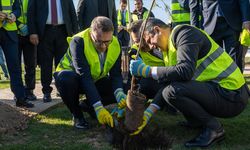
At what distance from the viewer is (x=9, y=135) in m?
4.48

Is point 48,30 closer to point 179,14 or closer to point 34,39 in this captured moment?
point 34,39

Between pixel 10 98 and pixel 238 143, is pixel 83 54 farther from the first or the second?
pixel 10 98

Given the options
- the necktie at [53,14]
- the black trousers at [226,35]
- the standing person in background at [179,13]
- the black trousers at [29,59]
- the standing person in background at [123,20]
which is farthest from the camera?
the standing person in background at [123,20]

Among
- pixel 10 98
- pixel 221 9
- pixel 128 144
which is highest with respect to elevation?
pixel 221 9

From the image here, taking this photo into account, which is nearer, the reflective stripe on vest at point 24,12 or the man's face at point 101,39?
the man's face at point 101,39

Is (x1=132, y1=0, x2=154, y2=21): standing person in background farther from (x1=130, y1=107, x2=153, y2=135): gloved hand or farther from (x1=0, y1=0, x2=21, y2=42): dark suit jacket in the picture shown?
(x1=130, y1=107, x2=153, y2=135): gloved hand

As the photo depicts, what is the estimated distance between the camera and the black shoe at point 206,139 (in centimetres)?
395

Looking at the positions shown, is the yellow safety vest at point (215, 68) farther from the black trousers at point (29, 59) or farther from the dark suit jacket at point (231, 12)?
the black trousers at point (29, 59)

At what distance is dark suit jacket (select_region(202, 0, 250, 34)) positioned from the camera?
5457 millimetres

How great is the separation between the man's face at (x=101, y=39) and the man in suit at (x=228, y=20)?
1668 mm

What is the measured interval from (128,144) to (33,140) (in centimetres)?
97

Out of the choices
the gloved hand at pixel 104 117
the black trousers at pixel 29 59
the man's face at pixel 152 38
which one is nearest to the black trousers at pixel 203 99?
the man's face at pixel 152 38

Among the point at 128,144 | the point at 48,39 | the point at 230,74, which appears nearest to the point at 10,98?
the point at 48,39

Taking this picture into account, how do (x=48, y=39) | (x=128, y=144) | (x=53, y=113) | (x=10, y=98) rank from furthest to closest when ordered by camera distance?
(x=10, y=98), (x=48, y=39), (x=53, y=113), (x=128, y=144)
